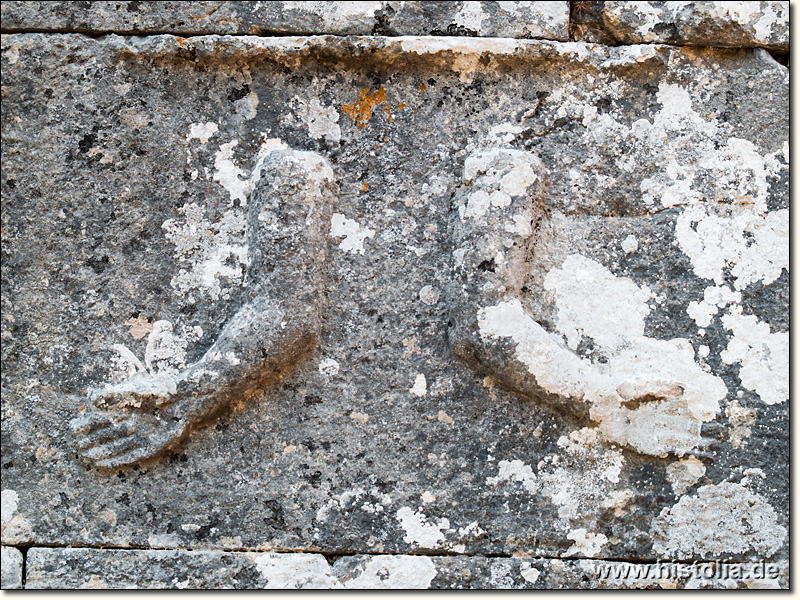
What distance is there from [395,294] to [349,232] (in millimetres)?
214

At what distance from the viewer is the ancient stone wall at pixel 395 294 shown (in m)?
2.14

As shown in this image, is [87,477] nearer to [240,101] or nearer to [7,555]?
[7,555]

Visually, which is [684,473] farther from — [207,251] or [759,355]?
[207,251]

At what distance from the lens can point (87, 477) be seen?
2.18m

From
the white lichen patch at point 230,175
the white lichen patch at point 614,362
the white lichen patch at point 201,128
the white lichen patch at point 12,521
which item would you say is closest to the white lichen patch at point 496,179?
the white lichen patch at point 614,362

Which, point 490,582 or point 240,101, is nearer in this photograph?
point 490,582

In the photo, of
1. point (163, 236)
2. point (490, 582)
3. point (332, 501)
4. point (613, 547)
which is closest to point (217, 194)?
point (163, 236)

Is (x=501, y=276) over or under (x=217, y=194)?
under

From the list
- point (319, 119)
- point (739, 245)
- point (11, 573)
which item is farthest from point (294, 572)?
point (739, 245)

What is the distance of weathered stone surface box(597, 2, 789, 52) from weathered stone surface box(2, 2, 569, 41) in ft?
0.54

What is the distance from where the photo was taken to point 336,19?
2.25 metres

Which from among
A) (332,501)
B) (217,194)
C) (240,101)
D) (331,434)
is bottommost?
(332,501)

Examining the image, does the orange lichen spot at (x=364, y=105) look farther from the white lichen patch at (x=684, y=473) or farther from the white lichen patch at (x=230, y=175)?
the white lichen patch at (x=684, y=473)

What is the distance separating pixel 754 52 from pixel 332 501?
1697mm
